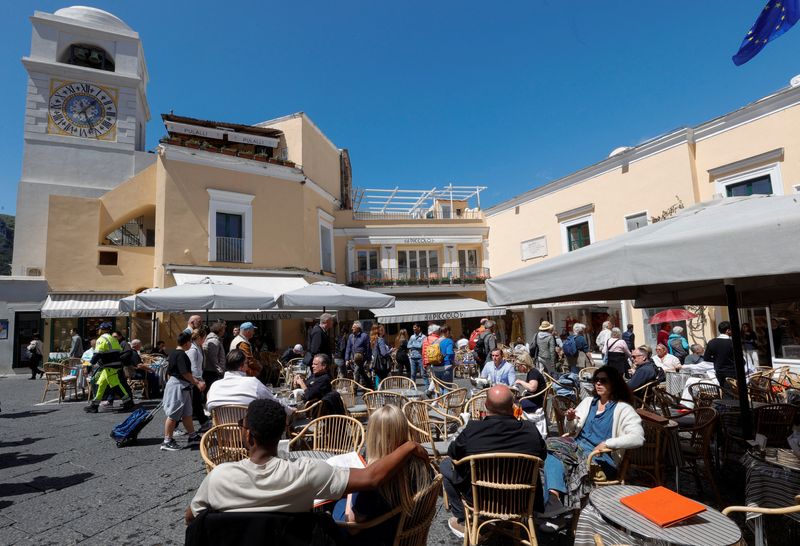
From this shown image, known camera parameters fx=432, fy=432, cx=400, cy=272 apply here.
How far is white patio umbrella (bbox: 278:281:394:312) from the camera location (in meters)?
8.45

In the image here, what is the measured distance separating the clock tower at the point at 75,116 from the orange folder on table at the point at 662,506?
2163cm

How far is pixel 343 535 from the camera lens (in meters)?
2.04

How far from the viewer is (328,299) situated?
8484 mm

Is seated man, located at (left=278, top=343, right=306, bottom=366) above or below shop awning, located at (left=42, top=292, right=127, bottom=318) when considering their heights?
below

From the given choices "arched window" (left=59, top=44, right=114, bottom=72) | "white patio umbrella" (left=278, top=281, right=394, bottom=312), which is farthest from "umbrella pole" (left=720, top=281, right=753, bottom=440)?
"arched window" (left=59, top=44, right=114, bottom=72)

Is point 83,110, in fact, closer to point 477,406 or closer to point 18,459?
point 18,459

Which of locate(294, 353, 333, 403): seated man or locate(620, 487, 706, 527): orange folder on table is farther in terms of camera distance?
locate(294, 353, 333, 403): seated man

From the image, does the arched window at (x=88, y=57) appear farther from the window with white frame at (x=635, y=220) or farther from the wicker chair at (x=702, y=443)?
the wicker chair at (x=702, y=443)

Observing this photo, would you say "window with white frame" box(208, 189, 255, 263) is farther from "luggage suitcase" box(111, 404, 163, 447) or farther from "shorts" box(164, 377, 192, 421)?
"shorts" box(164, 377, 192, 421)

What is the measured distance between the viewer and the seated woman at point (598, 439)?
3041mm

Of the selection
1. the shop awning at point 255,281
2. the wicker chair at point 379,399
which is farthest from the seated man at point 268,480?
the shop awning at point 255,281

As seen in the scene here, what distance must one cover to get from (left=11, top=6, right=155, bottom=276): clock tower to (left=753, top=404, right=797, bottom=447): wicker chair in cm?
2216

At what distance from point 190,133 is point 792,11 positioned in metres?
18.6

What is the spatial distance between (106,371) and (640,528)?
882 cm
